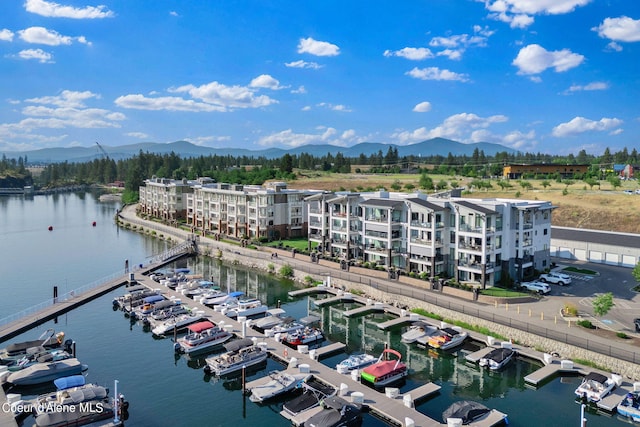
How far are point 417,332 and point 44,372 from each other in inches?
933

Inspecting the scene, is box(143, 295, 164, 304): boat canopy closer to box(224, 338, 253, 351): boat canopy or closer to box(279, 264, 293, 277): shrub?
box(224, 338, 253, 351): boat canopy

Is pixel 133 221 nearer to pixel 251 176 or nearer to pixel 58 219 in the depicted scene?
pixel 58 219

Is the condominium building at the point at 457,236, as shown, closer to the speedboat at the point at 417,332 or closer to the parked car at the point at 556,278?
the parked car at the point at 556,278

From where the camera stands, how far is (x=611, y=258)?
49.5 meters

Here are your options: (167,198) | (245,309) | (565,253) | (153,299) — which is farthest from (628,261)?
(167,198)

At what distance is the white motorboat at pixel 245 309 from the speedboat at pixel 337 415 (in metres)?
16.1

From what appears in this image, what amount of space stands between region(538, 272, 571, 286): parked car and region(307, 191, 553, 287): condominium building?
1.48 meters

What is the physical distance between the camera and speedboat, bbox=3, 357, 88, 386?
26703mm

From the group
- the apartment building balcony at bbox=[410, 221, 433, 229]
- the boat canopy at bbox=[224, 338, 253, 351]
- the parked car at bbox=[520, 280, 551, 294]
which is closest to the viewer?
the boat canopy at bbox=[224, 338, 253, 351]

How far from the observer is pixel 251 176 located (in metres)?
128

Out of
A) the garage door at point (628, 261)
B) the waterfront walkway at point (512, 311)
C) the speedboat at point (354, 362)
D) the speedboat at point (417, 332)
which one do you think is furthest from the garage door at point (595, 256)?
the speedboat at point (354, 362)

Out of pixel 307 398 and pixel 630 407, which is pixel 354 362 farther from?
pixel 630 407

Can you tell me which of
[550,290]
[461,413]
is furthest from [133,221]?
[461,413]

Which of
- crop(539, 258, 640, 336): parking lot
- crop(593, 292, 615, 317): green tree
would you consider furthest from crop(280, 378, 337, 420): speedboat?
crop(539, 258, 640, 336): parking lot
